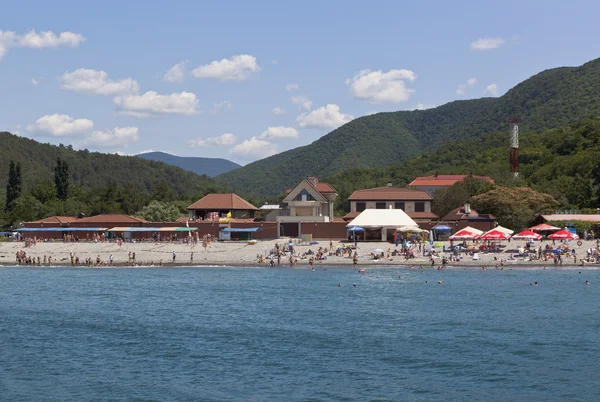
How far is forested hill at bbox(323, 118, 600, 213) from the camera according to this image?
8700cm

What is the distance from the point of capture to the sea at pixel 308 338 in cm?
2625

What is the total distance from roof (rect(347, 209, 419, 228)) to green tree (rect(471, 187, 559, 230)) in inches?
324

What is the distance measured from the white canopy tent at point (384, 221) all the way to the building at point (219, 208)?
17707 mm

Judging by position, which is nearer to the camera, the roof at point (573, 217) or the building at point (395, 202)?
the roof at point (573, 217)

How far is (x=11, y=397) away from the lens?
25.5 metres

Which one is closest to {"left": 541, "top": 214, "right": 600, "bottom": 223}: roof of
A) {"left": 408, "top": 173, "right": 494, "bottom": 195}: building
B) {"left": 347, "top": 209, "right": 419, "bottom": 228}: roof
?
{"left": 347, "top": 209, "right": 419, "bottom": 228}: roof

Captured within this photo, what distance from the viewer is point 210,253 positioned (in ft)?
226

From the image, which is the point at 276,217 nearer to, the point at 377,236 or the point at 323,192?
the point at 323,192

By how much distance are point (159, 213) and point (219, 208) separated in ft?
38.0

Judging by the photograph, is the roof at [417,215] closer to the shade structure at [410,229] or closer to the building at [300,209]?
the building at [300,209]

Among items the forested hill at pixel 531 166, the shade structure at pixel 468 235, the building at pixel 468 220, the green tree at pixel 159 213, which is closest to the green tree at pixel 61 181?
the green tree at pixel 159 213

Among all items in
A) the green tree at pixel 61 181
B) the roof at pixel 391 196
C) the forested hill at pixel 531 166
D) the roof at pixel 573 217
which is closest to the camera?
the roof at pixel 573 217

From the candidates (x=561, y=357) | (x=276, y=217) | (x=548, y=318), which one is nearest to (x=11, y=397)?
(x=561, y=357)

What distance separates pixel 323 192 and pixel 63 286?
123 feet
